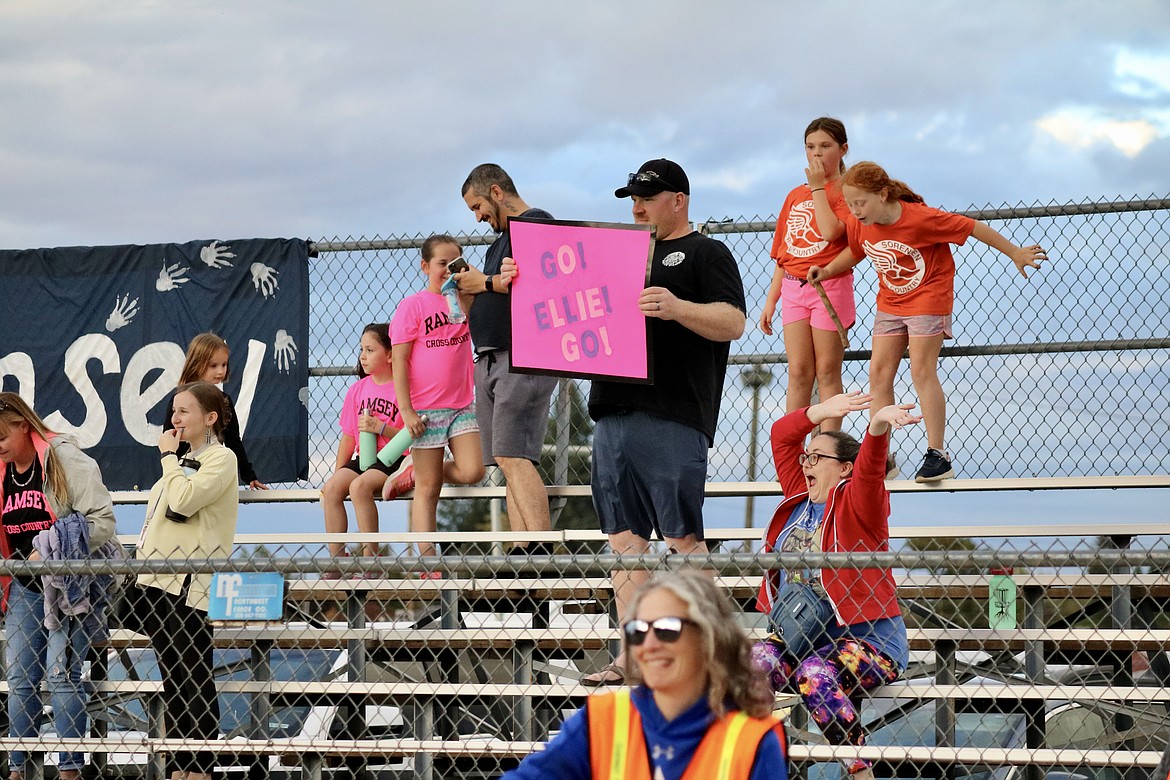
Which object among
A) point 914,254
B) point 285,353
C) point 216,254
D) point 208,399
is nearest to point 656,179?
point 914,254

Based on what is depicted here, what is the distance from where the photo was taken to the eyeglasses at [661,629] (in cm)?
267

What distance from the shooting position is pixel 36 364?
840cm

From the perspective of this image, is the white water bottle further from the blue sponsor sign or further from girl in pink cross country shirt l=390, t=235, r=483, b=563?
the blue sponsor sign

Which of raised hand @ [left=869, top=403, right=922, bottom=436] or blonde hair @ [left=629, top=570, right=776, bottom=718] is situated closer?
blonde hair @ [left=629, top=570, right=776, bottom=718]

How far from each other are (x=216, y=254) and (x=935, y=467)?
4431mm

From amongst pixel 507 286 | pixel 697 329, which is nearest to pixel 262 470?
pixel 507 286

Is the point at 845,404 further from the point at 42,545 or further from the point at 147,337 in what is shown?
the point at 147,337

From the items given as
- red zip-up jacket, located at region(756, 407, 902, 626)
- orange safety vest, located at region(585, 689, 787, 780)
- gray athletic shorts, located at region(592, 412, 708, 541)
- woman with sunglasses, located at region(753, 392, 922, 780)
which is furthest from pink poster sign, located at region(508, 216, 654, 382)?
orange safety vest, located at region(585, 689, 787, 780)

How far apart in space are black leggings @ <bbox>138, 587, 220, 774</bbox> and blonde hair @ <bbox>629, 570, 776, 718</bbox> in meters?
2.83

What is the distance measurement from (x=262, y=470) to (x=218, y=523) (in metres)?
2.42

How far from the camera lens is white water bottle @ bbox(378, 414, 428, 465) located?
683 centimetres

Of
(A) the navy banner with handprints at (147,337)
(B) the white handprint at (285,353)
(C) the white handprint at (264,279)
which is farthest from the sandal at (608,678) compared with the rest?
(C) the white handprint at (264,279)

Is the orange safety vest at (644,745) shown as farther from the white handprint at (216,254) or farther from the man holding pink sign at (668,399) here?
the white handprint at (216,254)

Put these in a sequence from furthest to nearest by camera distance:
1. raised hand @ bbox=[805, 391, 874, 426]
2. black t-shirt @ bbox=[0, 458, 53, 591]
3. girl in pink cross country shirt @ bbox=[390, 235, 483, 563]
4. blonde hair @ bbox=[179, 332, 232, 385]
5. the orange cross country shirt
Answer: blonde hair @ bbox=[179, 332, 232, 385] → girl in pink cross country shirt @ bbox=[390, 235, 483, 563] → the orange cross country shirt → black t-shirt @ bbox=[0, 458, 53, 591] → raised hand @ bbox=[805, 391, 874, 426]
